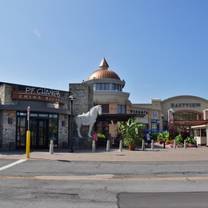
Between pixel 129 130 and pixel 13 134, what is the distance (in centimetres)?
975

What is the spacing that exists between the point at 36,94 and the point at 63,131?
4292 mm

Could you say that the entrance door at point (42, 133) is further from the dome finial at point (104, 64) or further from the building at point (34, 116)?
the dome finial at point (104, 64)

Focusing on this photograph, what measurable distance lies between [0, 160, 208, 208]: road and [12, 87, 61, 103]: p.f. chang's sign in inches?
448

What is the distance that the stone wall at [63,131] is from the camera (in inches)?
1242

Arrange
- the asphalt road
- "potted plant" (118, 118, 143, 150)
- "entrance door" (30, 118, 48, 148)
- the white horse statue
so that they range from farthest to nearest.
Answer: the white horse statue → "potted plant" (118, 118, 143, 150) → "entrance door" (30, 118, 48, 148) → the asphalt road

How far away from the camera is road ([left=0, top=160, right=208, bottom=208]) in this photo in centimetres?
917

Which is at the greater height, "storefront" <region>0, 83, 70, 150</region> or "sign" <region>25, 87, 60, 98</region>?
"sign" <region>25, 87, 60, 98</region>

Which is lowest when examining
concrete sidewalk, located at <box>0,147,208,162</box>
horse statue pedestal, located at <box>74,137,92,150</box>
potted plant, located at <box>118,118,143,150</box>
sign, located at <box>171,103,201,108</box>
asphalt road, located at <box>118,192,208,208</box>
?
asphalt road, located at <box>118,192,208,208</box>

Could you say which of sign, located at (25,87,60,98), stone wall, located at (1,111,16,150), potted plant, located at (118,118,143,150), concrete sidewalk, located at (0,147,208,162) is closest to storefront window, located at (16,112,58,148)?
stone wall, located at (1,111,16,150)

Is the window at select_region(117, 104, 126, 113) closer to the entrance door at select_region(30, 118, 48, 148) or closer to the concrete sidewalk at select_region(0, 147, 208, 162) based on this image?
the entrance door at select_region(30, 118, 48, 148)

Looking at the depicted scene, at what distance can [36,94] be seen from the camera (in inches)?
1182

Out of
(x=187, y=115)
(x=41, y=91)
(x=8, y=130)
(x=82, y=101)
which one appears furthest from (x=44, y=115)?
(x=187, y=115)

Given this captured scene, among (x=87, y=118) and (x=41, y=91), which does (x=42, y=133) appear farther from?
(x=87, y=118)

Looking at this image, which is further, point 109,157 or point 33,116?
point 33,116
